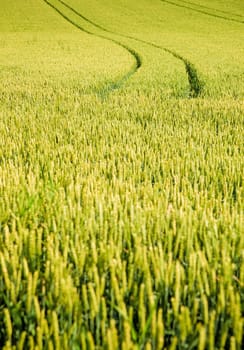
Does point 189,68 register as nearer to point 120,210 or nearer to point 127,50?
point 127,50

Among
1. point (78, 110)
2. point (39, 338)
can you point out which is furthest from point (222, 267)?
point (78, 110)

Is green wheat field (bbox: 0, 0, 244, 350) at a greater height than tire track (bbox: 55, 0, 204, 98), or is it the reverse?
green wheat field (bbox: 0, 0, 244, 350)

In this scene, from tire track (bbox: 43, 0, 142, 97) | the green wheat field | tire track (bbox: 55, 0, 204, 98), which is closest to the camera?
the green wheat field

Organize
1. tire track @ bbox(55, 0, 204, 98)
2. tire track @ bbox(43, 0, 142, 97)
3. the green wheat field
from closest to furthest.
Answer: the green wheat field < tire track @ bbox(55, 0, 204, 98) < tire track @ bbox(43, 0, 142, 97)

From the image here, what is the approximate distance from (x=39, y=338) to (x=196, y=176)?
186 cm

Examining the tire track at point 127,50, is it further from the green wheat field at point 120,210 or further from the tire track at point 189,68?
the tire track at point 189,68

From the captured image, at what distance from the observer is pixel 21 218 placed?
1949 millimetres

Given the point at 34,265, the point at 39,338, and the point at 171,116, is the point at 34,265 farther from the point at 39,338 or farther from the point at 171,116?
the point at 171,116

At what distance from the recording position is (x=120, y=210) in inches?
73.5

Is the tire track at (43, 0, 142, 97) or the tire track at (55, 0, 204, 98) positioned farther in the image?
the tire track at (43, 0, 142, 97)

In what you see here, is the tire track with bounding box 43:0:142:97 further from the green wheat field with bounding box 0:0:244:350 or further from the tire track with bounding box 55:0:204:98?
the tire track with bounding box 55:0:204:98

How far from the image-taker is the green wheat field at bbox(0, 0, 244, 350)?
1232 millimetres

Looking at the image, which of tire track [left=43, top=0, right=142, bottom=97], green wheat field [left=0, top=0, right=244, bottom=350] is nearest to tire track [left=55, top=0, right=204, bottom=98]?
green wheat field [left=0, top=0, right=244, bottom=350]

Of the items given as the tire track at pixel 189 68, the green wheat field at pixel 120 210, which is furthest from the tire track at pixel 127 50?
the tire track at pixel 189 68
